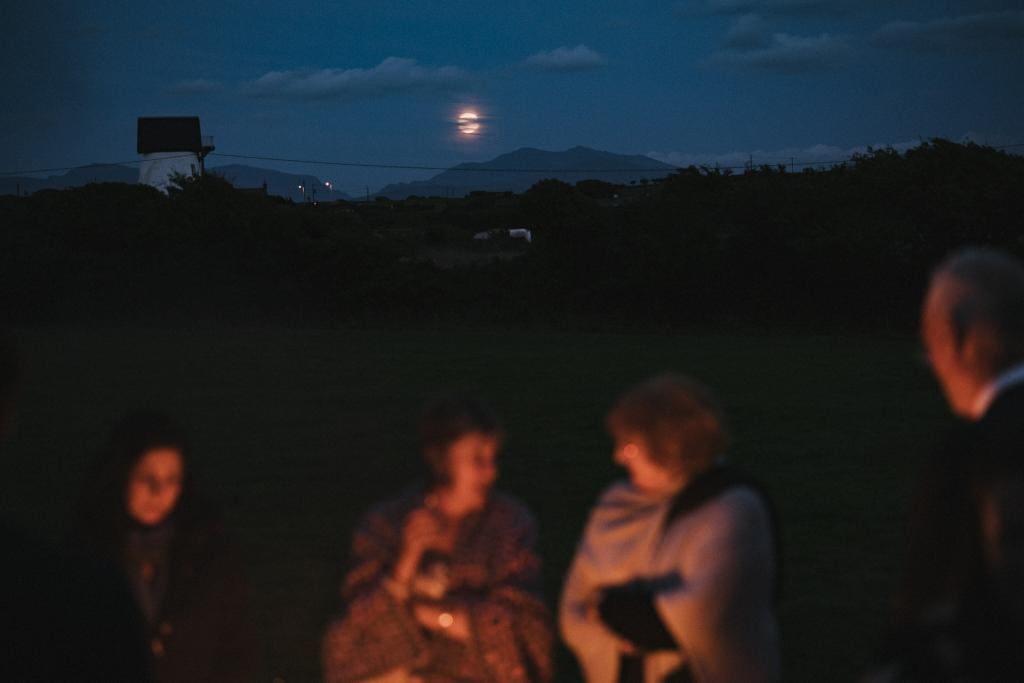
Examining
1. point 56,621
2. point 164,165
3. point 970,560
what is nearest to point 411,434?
point 970,560

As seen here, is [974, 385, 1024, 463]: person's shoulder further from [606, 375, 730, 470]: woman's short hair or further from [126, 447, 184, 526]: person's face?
[126, 447, 184, 526]: person's face

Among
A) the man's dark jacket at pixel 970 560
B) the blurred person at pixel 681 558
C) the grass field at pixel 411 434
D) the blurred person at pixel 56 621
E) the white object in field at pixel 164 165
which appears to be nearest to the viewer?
the blurred person at pixel 56 621

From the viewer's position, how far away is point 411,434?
13281mm

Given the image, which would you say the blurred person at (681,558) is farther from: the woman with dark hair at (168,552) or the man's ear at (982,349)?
the woman with dark hair at (168,552)

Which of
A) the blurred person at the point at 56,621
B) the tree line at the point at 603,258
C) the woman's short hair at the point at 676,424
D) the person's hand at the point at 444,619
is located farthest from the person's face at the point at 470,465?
the tree line at the point at 603,258

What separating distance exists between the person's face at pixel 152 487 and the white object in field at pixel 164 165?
197 ft

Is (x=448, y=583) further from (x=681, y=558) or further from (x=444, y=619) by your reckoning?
(x=681, y=558)

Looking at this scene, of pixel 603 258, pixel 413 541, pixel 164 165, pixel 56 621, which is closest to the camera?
pixel 56 621

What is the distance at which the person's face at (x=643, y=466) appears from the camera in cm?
339

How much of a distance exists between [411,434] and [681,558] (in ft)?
33.3

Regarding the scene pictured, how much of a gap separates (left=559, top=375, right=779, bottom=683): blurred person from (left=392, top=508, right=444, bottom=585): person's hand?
56cm

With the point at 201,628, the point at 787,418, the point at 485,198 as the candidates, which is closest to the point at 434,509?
the point at 201,628

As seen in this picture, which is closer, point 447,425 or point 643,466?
point 643,466

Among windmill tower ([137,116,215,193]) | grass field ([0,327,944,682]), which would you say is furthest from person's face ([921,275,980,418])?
windmill tower ([137,116,215,193])
